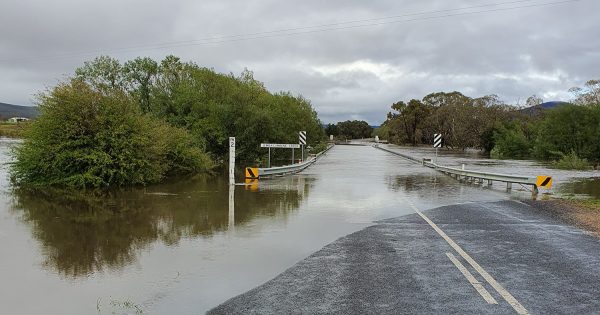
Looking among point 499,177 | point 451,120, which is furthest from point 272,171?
point 451,120

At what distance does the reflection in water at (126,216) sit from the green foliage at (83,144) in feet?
4.73

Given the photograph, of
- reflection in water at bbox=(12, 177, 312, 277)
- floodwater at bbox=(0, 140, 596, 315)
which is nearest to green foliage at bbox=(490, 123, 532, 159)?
floodwater at bbox=(0, 140, 596, 315)

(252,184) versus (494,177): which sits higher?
(494,177)

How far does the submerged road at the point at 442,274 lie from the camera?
5.43m

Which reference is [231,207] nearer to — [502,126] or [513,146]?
[513,146]

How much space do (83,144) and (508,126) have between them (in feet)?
235

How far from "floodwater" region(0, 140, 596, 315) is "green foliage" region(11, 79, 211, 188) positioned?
4.92 ft

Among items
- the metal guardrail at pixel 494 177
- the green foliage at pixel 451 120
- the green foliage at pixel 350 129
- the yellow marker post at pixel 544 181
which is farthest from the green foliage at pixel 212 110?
the green foliage at pixel 350 129

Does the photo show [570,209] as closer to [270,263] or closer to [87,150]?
[270,263]

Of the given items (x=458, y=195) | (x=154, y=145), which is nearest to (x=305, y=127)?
(x=154, y=145)

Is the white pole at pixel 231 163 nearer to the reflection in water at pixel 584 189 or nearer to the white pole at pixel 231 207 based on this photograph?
the white pole at pixel 231 207

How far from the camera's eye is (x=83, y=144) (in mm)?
19078

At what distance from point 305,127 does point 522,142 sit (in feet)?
105

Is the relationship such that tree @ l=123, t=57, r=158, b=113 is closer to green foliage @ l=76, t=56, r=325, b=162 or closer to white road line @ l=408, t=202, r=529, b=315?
green foliage @ l=76, t=56, r=325, b=162
